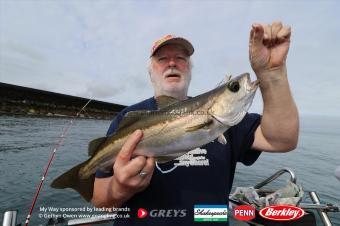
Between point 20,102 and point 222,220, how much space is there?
46.6 metres

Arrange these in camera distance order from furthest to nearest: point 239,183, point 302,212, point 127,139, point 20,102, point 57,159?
point 20,102, point 57,159, point 239,183, point 302,212, point 127,139

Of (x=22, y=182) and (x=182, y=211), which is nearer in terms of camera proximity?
A: (x=182, y=211)

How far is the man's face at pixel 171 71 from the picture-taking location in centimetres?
445

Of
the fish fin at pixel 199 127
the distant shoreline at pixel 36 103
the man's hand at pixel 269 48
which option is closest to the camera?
the fish fin at pixel 199 127

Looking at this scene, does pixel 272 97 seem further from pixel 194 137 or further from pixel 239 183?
Answer: pixel 239 183

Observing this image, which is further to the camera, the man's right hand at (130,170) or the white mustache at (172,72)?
the white mustache at (172,72)

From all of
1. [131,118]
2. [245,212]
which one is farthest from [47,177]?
[131,118]

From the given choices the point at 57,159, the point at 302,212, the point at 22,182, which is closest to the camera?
the point at 302,212

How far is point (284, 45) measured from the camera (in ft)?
10.9

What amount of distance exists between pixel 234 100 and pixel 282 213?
339 centimetres

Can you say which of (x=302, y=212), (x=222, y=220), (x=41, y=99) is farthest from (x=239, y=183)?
(x=41, y=99)

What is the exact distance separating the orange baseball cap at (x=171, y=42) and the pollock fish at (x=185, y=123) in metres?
1.43

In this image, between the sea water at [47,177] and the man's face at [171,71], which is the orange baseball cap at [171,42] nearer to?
the man's face at [171,71]

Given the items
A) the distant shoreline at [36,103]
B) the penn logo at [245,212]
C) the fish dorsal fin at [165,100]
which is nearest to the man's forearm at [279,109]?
the fish dorsal fin at [165,100]
